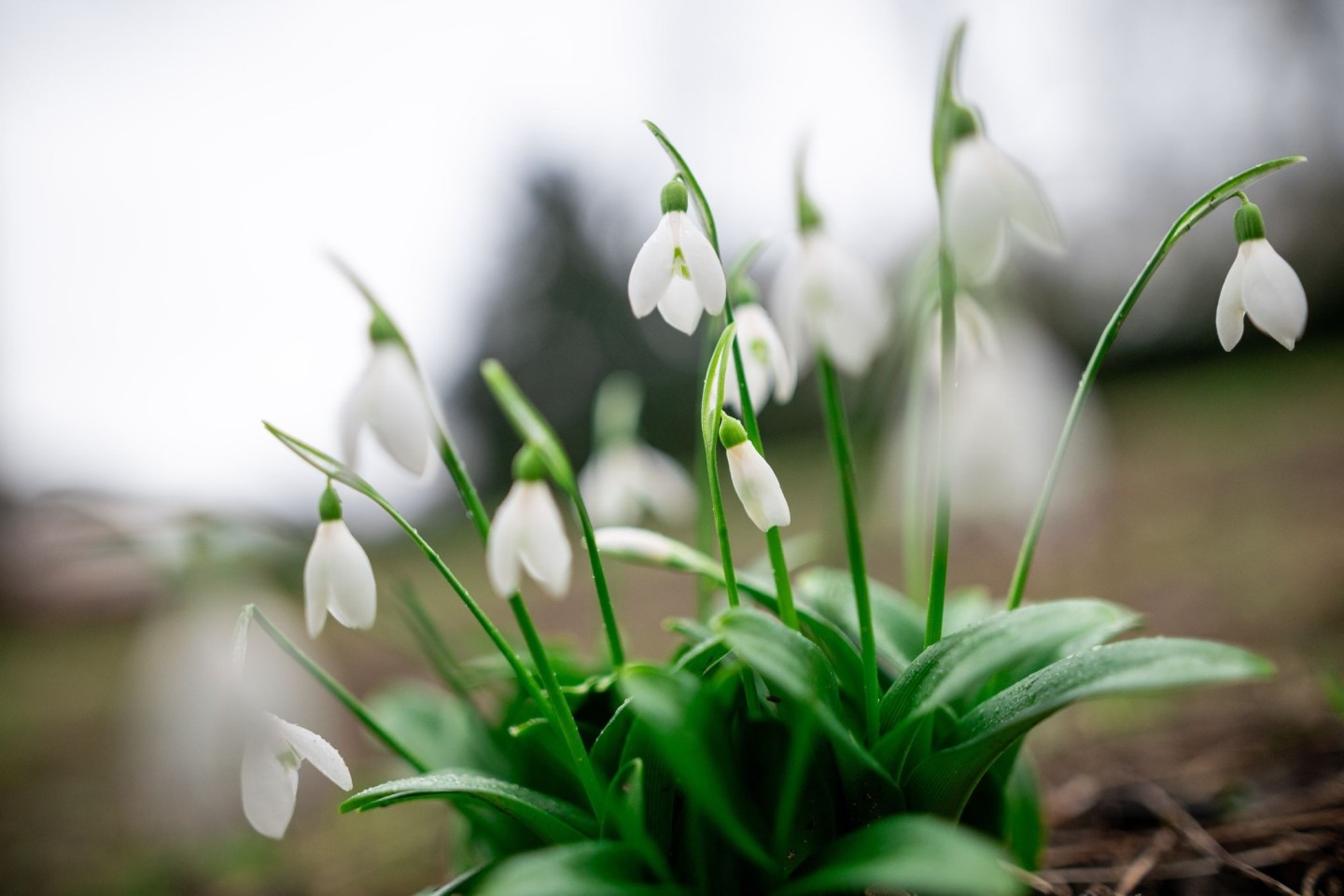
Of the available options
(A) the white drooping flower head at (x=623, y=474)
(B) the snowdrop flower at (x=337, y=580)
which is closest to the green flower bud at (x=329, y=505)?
(B) the snowdrop flower at (x=337, y=580)

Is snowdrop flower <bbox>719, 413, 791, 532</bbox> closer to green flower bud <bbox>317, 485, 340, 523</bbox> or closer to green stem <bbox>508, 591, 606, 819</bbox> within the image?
green stem <bbox>508, 591, 606, 819</bbox>

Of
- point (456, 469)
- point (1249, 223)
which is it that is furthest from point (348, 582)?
point (1249, 223)

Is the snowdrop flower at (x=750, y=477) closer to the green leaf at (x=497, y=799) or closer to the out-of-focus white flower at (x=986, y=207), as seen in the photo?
the out-of-focus white flower at (x=986, y=207)

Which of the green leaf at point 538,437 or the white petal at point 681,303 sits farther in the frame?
the white petal at point 681,303

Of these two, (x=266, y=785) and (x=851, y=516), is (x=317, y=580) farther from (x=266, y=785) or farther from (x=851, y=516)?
(x=851, y=516)

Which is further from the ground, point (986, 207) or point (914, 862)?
point (986, 207)

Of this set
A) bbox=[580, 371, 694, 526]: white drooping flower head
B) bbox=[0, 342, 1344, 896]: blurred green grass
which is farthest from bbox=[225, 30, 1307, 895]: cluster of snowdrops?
bbox=[580, 371, 694, 526]: white drooping flower head
